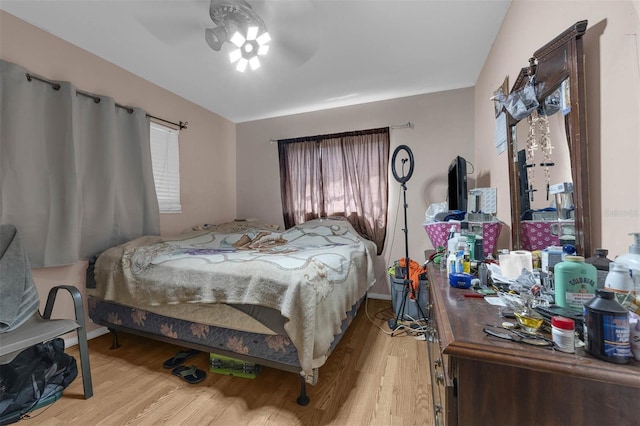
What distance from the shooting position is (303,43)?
6.63ft

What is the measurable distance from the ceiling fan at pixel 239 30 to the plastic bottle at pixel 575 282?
1917 millimetres

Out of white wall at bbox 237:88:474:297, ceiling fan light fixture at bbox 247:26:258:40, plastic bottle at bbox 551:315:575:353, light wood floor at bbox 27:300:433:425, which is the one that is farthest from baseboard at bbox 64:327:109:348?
plastic bottle at bbox 551:315:575:353

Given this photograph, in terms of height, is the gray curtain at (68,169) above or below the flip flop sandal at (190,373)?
above

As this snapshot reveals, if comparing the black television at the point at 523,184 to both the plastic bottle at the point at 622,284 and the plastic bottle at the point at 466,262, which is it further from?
the plastic bottle at the point at 622,284

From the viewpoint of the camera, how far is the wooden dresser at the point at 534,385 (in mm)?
462

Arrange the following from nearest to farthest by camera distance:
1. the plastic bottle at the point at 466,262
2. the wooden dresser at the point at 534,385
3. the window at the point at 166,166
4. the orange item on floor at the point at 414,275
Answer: the wooden dresser at the point at 534,385 < the plastic bottle at the point at 466,262 < the orange item on floor at the point at 414,275 < the window at the point at 166,166

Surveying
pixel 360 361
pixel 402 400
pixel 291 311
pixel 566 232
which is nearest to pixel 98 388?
pixel 291 311

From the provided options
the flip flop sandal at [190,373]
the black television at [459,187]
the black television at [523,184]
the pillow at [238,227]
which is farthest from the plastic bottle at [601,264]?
the pillow at [238,227]

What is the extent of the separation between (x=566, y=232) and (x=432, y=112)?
2.36m

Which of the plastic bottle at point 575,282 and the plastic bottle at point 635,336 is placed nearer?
the plastic bottle at point 635,336

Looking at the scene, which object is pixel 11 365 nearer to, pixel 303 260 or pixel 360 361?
pixel 303 260

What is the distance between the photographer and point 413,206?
3.04m

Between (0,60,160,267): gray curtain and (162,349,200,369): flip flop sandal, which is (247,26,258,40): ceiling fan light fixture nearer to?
(0,60,160,267): gray curtain

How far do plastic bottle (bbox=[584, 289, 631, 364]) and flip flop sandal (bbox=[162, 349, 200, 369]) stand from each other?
7.35 feet
